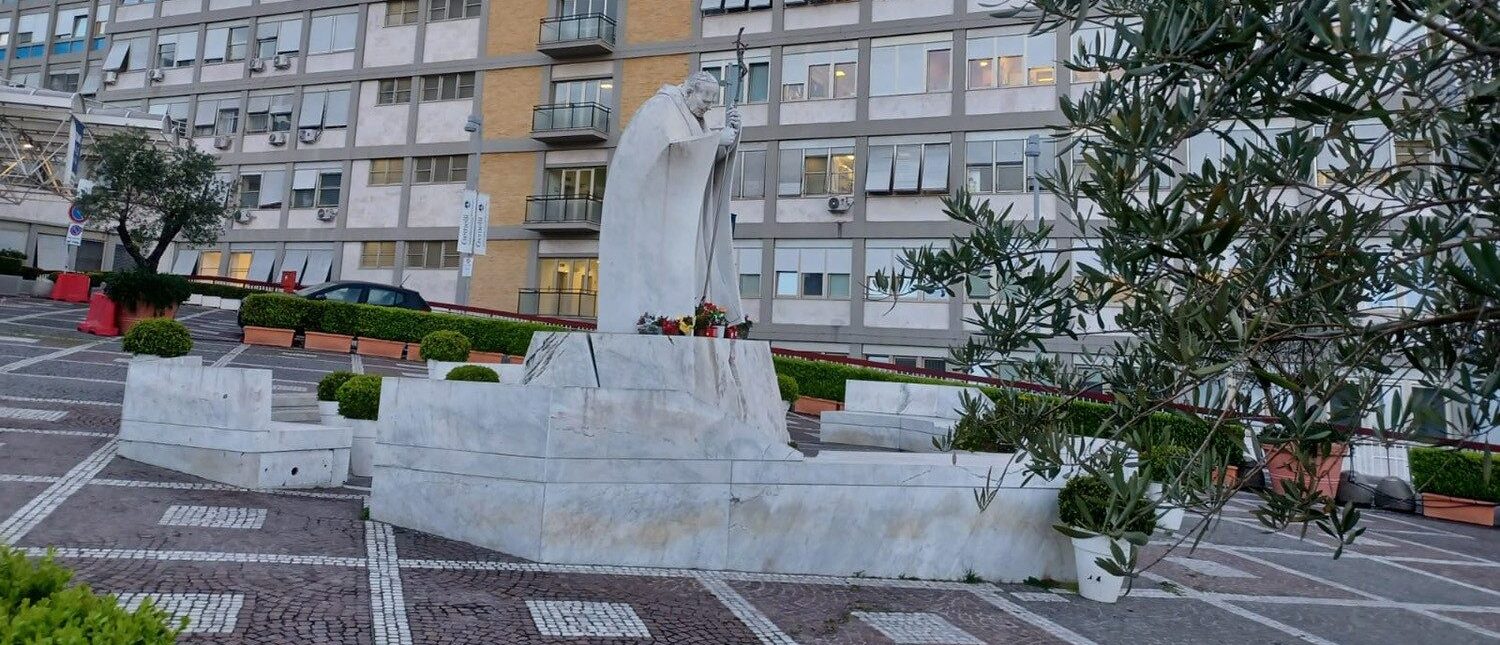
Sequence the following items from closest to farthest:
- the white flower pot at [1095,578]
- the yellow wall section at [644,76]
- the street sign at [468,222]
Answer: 1. the white flower pot at [1095,578]
2. the street sign at [468,222]
3. the yellow wall section at [644,76]

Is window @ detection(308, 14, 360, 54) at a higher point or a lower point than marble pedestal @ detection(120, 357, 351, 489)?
higher

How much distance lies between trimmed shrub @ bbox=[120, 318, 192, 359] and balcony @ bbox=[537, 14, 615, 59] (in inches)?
788

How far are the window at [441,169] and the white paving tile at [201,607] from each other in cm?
2809

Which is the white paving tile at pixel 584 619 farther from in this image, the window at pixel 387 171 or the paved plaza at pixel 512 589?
the window at pixel 387 171

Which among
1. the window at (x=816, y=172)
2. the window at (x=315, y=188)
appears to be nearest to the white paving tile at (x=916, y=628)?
A: the window at (x=816, y=172)

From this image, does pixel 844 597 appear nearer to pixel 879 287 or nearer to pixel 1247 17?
pixel 879 287

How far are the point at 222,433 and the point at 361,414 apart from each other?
1703 millimetres

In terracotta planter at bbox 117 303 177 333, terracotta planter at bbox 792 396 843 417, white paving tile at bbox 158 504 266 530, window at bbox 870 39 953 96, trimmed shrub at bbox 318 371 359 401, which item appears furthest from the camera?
window at bbox 870 39 953 96

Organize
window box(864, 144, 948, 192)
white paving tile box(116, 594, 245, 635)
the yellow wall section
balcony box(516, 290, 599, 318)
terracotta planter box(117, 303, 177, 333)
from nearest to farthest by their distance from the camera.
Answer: white paving tile box(116, 594, 245, 635)
terracotta planter box(117, 303, 177, 333)
window box(864, 144, 948, 192)
the yellow wall section
balcony box(516, 290, 599, 318)

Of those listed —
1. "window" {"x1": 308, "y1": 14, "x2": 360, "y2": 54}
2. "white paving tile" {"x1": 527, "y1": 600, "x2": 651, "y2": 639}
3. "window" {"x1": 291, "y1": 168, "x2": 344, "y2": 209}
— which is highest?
"window" {"x1": 308, "y1": 14, "x2": 360, "y2": 54}

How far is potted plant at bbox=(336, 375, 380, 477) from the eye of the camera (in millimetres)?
9906

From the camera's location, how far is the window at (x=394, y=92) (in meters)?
32.4

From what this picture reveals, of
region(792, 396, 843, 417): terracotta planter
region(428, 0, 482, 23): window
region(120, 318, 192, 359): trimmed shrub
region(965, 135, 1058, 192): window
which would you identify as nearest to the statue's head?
region(120, 318, 192, 359): trimmed shrub

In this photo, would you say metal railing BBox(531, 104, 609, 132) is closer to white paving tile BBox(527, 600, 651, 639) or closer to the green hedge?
the green hedge
